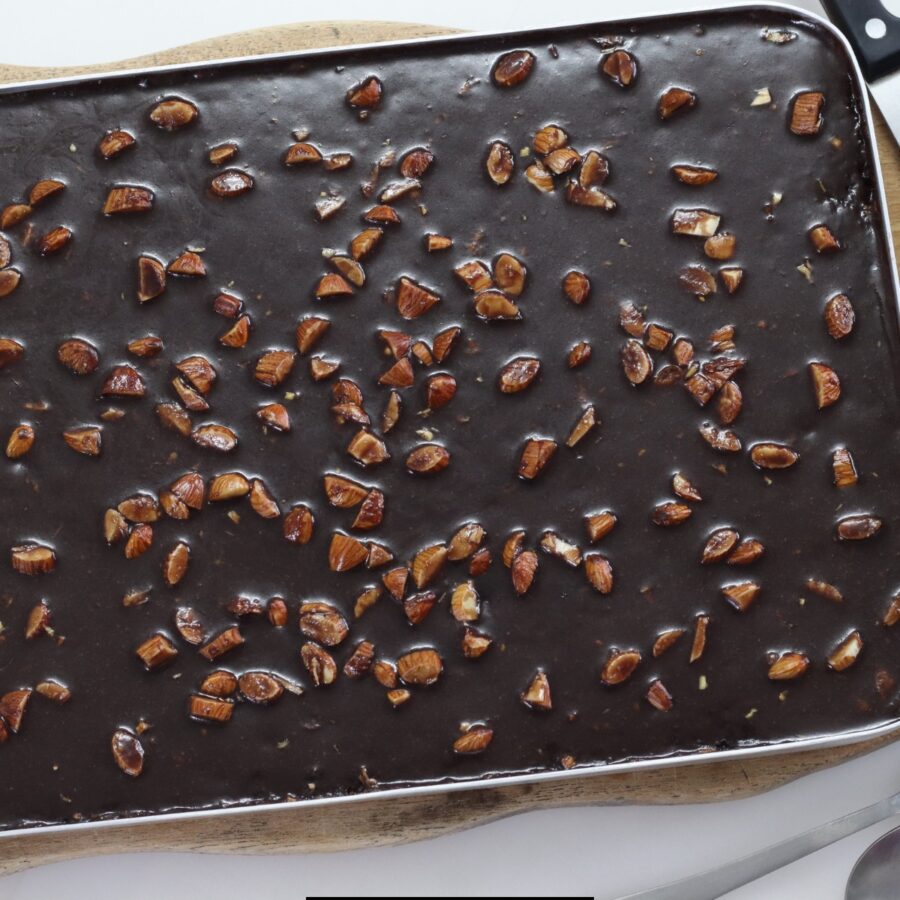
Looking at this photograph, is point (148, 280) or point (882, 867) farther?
point (882, 867)

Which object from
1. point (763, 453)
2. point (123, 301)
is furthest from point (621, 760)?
point (123, 301)

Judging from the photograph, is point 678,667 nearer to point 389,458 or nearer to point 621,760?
point 621,760

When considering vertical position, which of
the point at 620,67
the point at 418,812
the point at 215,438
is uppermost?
the point at 620,67

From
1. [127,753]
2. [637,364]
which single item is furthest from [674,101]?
[127,753]

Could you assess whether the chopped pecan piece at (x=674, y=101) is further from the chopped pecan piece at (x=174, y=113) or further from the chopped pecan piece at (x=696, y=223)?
the chopped pecan piece at (x=174, y=113)

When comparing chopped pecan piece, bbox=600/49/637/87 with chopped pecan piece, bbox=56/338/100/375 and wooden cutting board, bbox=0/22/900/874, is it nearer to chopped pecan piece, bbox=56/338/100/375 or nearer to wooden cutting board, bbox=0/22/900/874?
wooden cutting board, bbox=0/22/900/874

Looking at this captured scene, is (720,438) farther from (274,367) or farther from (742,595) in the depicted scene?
(274,367)
